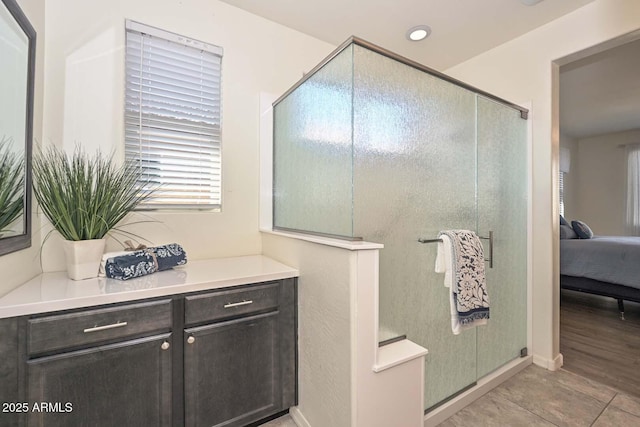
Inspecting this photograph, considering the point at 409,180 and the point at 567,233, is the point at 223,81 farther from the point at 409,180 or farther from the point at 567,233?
the point at 567,233

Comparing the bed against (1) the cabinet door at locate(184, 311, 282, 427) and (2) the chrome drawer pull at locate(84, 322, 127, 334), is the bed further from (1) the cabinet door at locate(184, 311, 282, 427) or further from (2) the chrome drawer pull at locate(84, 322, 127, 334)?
(2) the chrome drawer pull at locate(84, 322, 127, 334)

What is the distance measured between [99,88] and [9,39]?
0.46 m

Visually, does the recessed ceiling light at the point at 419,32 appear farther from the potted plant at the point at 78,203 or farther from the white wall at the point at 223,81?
→ the potted plant at the point at 78,203

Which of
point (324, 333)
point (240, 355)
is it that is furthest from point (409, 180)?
point (240, 355)

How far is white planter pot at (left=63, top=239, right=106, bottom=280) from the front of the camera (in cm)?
132

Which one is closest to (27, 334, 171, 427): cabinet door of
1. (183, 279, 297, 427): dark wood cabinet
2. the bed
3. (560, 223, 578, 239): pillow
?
(183, 279, 297, 427): dark wood cabinet

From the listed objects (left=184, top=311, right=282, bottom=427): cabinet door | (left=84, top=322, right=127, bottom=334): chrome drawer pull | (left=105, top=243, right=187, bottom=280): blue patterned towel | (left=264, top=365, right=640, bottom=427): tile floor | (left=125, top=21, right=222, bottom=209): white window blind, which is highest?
(left=125, top=21, right=222, bottom=209): white window blind

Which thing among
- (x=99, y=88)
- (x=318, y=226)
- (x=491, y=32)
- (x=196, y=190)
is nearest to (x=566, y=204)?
(x=491, y=32)

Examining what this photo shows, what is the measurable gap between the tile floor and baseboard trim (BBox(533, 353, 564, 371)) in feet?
0.30

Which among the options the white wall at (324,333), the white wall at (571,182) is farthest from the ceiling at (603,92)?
the white wall at (324,333)

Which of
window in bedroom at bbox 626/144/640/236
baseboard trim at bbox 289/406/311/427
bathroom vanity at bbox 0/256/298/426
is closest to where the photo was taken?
bathroom vanity at bbox 0/256/298/426

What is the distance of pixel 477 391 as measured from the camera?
1.77m

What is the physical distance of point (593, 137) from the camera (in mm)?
6055

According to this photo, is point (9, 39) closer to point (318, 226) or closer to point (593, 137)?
point (318, 226)
